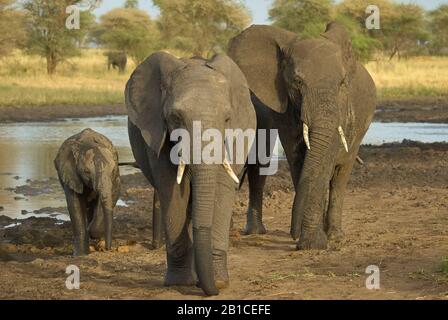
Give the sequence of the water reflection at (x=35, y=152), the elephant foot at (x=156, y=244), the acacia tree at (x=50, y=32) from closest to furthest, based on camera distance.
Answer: the elephant foot at (x=156, y=244) < the water reflection at (x=35, y=152) < the acacia tree at (x=50, y=32)

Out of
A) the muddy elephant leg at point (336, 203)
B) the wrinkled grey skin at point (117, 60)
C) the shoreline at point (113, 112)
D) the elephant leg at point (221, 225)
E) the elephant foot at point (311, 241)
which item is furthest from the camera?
the wrinkled grey skin at point (117, 60)

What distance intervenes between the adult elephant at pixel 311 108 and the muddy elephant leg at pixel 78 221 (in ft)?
A: 4.66

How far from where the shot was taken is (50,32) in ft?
108

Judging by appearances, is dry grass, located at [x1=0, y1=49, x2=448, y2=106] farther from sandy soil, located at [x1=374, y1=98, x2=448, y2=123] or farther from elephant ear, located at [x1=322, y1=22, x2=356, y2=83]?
elephant ear, located at [x1=322, y1=22, x2=356, y2=83]

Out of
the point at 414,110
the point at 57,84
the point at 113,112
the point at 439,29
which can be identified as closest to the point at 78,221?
the point at 113,112

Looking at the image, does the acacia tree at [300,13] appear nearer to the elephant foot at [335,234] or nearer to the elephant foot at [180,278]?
the elephant foot at [335,234]

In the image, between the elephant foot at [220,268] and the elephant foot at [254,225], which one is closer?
the elephant foot at [220,268]

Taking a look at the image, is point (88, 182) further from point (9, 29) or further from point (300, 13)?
point (300, 13)

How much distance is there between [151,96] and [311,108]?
5.17ft

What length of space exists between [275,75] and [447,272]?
2.62m

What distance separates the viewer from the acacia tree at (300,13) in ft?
127

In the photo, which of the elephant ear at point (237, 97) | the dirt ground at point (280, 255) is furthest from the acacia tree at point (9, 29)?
the elephant ear at point (237, 97)

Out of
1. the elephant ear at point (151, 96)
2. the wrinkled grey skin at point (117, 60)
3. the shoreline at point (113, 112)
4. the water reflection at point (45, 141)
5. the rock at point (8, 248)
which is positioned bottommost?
the wrinkled grey skin at point (117, 60)

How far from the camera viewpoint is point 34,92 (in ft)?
83.6
